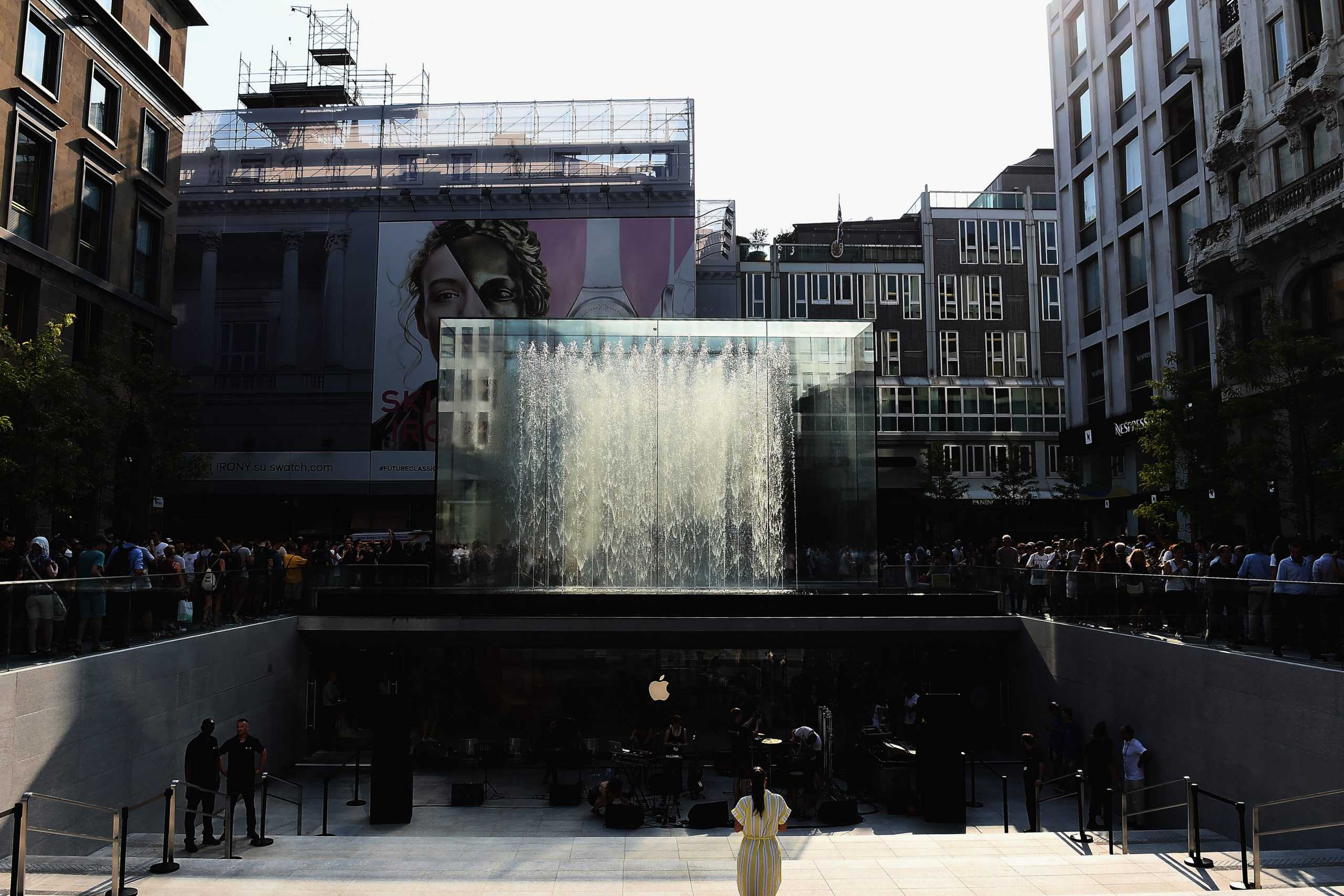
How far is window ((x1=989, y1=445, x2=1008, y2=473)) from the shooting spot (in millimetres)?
55812

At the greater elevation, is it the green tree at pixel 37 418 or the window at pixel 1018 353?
Answer: the window at pixel 1018 353

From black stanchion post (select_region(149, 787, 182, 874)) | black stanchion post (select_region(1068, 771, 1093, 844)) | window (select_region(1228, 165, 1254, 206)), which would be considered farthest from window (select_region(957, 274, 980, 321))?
black stanchion post (select_region(149, 787, 182, 874))

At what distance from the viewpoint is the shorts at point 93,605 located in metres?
14.0

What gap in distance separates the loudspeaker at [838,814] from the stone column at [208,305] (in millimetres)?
42309

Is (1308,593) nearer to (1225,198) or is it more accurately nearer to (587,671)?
(587,671)

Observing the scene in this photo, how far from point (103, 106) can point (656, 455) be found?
22.8 m

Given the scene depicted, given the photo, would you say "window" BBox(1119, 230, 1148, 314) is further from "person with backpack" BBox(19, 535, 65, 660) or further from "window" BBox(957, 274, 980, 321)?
"person with backpack" BBox(19, 535, 65, 660)

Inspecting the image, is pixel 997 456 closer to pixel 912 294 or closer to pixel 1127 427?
pixel 912 294

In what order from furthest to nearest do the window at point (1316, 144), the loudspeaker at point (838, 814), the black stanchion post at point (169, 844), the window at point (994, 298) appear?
the window at point (994, 298), the window at point (1316, 144), the loudspeaker at point (838, 814), the black stanchion post at point (169, 844)

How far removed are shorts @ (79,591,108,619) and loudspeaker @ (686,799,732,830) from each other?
9.55 meters

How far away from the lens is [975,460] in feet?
184

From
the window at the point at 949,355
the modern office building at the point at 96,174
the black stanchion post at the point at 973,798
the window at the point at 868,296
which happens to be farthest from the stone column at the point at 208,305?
the black stanchion post at the point at 973,798

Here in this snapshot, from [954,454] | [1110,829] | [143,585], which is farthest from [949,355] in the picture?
[143,585]

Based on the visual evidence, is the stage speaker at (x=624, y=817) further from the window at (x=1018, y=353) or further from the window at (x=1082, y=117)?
the window at (x=1018, y=353)
